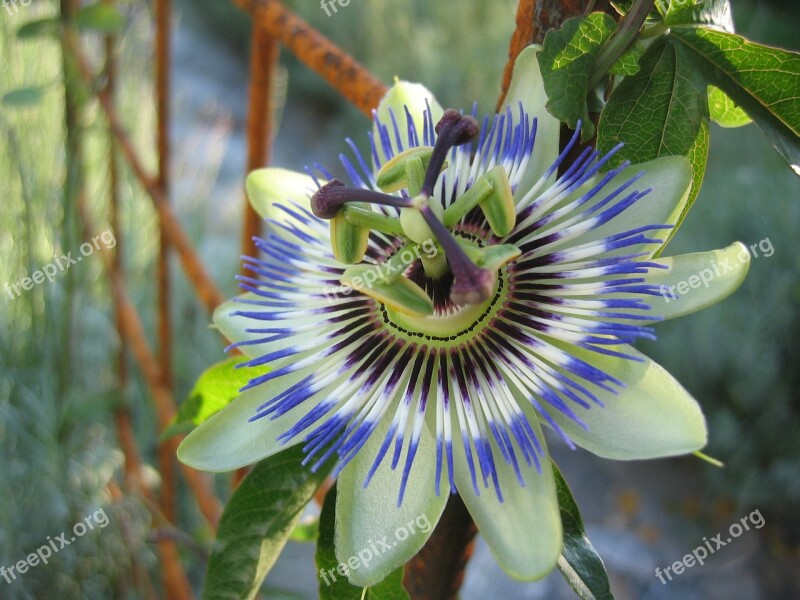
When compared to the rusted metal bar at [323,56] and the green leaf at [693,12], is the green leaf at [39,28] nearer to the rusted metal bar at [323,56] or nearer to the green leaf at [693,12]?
the rusted metal bar at [323,56]

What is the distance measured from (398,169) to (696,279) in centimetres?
17

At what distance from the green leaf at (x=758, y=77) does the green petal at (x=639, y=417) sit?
0.41 ft

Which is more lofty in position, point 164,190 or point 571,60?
point 164,190

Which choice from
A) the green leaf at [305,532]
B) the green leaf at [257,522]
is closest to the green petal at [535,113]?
the green leaf at [257,522]

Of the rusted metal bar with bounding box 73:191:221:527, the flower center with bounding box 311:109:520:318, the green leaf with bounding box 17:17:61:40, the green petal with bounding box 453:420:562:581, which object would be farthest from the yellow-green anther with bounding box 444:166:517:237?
the green leaf with bounding box 17:17:61:40

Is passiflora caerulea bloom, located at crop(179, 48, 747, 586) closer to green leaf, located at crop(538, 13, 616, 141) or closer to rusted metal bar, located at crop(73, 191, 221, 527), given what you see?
green leaf, located at crop(538, 13, 616, 141)

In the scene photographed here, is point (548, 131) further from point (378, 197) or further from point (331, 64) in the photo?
point (331, 64)

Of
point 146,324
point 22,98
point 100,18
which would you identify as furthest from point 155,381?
point 146,324

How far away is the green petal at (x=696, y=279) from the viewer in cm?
39

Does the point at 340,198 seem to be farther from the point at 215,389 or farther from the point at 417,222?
the point at 215,389

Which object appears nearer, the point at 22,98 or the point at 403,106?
the point at 403,106

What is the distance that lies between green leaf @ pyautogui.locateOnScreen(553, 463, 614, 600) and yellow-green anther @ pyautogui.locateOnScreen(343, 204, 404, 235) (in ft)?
0.52

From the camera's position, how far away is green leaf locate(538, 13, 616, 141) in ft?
1.27

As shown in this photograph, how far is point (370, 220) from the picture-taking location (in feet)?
1.40
